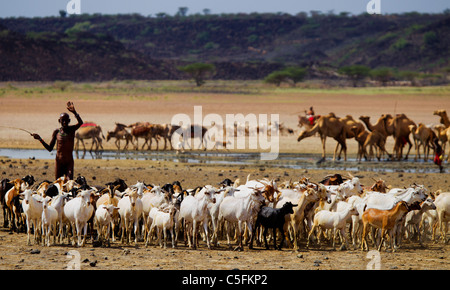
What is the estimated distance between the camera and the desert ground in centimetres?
1064

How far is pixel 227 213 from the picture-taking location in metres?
12.2

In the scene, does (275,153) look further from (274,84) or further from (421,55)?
(421,55)

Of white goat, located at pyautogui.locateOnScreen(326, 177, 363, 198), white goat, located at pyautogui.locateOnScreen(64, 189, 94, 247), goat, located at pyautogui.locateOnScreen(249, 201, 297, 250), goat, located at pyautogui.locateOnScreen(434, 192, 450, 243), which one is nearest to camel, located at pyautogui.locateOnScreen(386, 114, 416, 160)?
white goat, located at pyautogui.locateOnScreen(326, 177, 363, 198)

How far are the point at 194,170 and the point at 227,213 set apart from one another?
30.5ft

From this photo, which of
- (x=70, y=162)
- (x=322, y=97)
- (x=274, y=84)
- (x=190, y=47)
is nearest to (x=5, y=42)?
(x=274, y=84)

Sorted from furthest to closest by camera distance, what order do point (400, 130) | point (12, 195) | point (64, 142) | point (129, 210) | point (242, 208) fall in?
point (400, 130)
point (64, 142)
point (12, 195)
point (129, 210)
point (242, 208)

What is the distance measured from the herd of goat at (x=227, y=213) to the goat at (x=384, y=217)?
0.05ft

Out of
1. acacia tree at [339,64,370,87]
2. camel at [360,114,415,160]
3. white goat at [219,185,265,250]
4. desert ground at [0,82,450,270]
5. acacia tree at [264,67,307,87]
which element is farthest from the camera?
acacia tree at [339,64,370,87]

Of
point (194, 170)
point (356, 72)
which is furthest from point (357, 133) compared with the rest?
point (356, 72)

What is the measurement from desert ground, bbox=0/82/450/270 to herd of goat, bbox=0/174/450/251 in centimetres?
32

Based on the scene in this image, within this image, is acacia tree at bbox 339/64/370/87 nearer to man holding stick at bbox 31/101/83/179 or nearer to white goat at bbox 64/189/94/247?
man holding stick at bbox 31/101/83/179

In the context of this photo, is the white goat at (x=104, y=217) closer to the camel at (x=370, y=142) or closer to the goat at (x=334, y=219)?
the goat at (x=334, y=219)

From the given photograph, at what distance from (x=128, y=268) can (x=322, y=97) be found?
49598mm

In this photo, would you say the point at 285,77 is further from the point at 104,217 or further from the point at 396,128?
the point at 104,217
